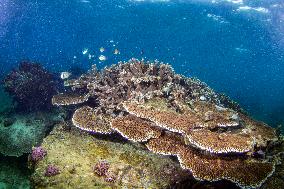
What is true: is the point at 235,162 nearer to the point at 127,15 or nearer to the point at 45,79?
the point at 45,79

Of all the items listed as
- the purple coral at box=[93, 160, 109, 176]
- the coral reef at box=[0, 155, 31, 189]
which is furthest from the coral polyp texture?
the coral reef at box=[0, 155, 31, 189]

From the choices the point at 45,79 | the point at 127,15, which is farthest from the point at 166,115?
the point at 127,15

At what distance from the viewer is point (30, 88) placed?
47.2 ft

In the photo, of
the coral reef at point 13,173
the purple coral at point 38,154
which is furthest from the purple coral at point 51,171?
the coral reef at point 13,173

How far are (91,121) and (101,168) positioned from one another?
2.19 m

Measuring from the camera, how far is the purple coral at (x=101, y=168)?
7.38 m

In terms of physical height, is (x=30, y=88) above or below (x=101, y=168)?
below

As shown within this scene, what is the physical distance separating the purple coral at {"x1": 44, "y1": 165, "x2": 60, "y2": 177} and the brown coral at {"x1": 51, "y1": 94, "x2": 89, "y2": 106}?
360cm

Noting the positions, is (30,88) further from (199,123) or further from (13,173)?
(199,123)

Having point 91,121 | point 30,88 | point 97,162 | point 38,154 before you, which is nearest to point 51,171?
point 38,154

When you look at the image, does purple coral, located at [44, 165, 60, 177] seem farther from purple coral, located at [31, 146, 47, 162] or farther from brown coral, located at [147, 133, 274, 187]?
brown coral, located at [147, 133, 274, 187]

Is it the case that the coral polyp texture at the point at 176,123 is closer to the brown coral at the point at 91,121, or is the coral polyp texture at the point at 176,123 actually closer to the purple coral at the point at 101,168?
the brown coral at the point at 91,121

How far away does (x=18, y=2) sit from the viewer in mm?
51125

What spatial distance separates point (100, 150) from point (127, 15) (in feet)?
165
